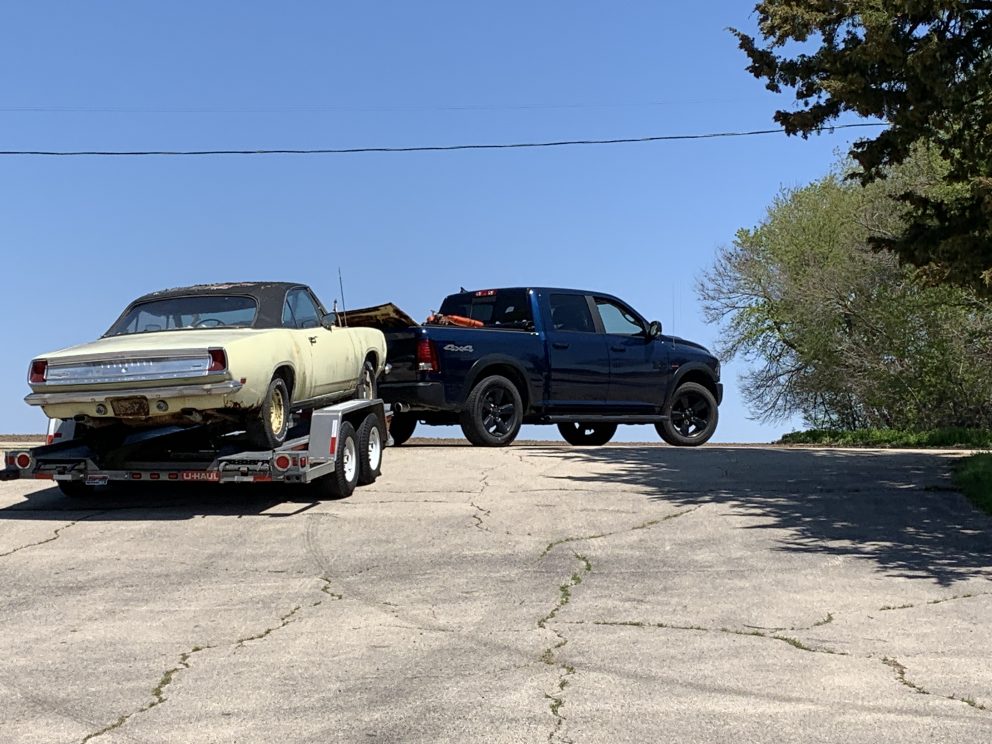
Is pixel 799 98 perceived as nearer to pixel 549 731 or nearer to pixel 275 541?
pixel 275 541

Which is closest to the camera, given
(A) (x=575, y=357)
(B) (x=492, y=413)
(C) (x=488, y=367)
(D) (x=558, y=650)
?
(D) (x=558, y=650)

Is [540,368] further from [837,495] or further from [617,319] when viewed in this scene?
[837,495]

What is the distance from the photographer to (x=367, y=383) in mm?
14641

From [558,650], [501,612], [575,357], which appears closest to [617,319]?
[575,357]

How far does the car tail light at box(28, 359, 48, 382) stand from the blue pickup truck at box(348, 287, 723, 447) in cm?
555

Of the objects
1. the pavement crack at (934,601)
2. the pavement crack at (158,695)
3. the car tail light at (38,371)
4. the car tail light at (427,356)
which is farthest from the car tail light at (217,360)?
the pavement crack at (934,601)

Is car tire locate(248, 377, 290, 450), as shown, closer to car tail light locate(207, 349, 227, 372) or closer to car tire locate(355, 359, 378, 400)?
car tail light locate(207, 349, 227, 372)

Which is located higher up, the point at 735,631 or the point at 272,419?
the point at 272,419

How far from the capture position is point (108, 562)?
954 centimetres

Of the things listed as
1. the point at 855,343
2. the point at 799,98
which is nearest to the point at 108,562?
the point at 799,98

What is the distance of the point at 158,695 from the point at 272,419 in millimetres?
5595

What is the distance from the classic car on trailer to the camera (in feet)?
35.1

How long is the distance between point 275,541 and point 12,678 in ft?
12.9

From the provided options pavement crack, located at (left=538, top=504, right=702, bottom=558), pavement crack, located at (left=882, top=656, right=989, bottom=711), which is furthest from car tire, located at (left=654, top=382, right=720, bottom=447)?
pavement crack, located at (left=882, top=656, right=989, bottom=711)
